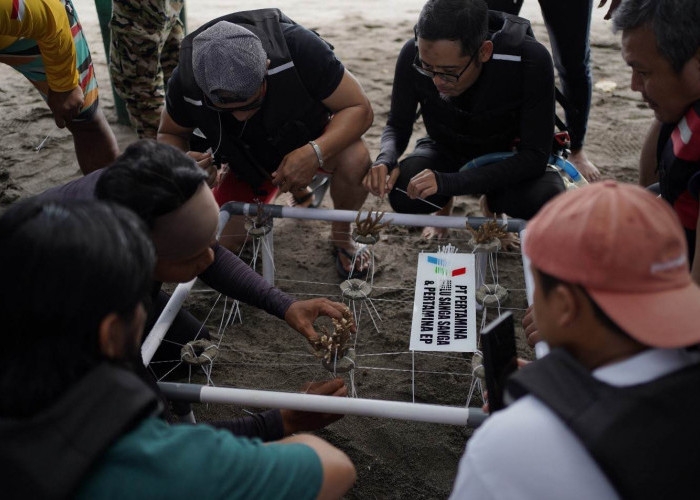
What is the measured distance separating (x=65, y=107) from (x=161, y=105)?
2.43 feet

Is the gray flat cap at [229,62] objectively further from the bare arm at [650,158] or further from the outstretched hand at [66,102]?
the bare arm at [650,158]

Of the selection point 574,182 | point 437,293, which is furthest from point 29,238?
point 574,182

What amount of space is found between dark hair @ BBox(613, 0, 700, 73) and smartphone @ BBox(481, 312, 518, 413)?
835 millimetres

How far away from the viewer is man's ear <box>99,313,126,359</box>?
2.86ft

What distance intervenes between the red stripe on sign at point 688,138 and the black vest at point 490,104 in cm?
68

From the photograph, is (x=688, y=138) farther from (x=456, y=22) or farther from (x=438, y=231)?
(x=438, y=231)

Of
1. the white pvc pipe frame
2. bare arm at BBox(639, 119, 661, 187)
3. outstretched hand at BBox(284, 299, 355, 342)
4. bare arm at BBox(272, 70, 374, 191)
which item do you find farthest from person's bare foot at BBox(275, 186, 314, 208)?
bare arm at BBox(639, 119, 661, 187)

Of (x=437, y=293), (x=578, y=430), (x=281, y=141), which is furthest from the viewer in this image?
(x=281, y=141)

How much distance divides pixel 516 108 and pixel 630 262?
151 cm

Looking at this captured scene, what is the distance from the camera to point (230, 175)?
8.46ft

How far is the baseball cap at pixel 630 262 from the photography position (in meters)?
0.87

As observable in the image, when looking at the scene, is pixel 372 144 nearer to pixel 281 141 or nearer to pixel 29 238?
pixel 281 141

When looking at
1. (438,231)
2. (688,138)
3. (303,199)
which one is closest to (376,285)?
(438,231)

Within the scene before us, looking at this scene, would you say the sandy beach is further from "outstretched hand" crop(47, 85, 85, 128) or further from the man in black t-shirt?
"outstretched hand" crop(47, 85, 85, 128)
